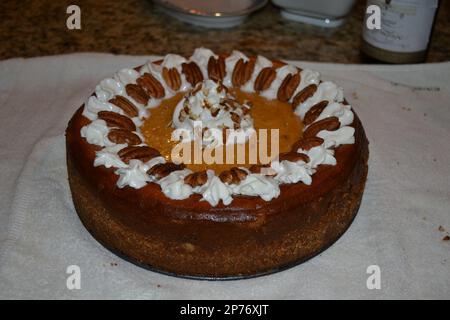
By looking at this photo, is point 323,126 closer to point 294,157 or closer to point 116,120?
point 294,157

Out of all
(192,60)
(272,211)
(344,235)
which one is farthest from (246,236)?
(192,60)

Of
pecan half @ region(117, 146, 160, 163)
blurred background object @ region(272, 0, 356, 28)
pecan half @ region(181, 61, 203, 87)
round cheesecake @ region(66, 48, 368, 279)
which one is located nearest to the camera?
round cheesecake @ region(66, 48, 368, 279)

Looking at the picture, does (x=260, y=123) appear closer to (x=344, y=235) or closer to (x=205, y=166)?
(x=205, y=166)

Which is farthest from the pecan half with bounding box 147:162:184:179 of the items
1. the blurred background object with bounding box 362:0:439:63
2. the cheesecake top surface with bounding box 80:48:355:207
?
the blurred background object with bounding box 362:0:439:63

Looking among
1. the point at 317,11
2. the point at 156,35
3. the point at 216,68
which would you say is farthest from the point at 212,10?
the point at 216,68

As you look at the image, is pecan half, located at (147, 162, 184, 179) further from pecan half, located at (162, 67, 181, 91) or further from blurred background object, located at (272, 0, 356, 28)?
blurred background object, located at (272, 0, 356, 28)

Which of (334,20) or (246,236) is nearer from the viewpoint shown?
(246,236)
